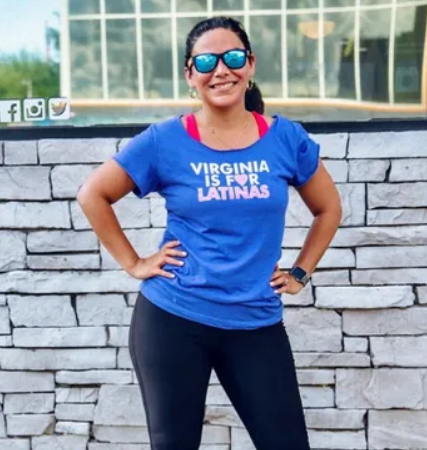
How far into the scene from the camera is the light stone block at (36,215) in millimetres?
3174

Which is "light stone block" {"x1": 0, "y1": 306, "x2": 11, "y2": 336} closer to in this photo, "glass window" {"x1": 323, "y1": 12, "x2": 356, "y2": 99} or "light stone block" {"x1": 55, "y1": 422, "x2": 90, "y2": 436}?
"light stone block" {"x1": 55, "y1": 422, "x2": 90, "y2": 436}

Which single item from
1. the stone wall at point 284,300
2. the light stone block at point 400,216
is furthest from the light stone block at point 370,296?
the light stone block at point 400,216

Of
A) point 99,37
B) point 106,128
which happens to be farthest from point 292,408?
point 99,37

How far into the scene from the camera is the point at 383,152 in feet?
10.1

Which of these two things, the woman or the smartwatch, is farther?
the smartwatch

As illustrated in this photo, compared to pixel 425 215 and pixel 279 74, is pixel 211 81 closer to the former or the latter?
pixel 279 74

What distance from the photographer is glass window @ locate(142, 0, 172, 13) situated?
317cm

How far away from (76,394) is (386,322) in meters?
1.23

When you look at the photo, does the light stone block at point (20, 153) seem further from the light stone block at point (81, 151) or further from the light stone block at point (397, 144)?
the light stone block at point (397, 144)

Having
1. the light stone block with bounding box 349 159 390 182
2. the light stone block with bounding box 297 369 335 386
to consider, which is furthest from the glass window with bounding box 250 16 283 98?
the light stone block with bounding box 297 369 335 386

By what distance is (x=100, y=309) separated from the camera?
3211mm

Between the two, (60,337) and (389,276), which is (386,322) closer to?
(389,276)

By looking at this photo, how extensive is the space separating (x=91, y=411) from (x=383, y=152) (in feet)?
4.93

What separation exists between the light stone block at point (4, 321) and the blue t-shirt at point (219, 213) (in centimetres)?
119
